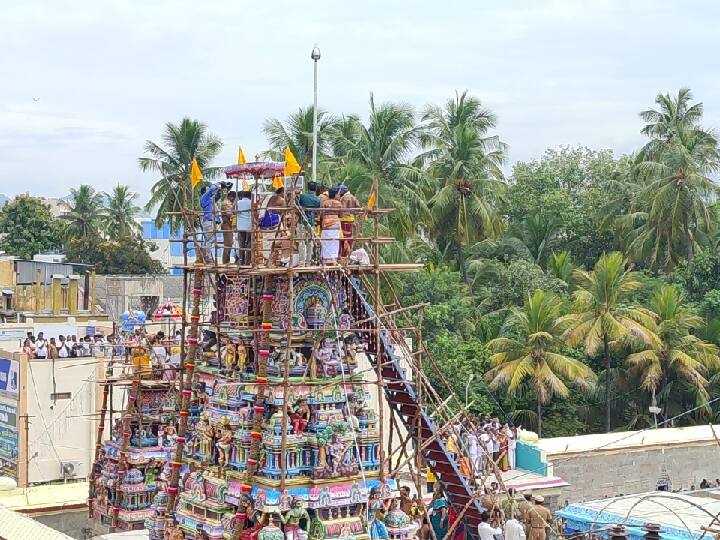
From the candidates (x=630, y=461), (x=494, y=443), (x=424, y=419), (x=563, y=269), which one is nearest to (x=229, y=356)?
(x=424, y=419)

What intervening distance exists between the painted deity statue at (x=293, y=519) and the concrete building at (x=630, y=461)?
1301cm

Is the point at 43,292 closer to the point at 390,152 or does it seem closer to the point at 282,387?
the point at 390,152

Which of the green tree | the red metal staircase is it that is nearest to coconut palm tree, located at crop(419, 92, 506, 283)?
the red metal staircase

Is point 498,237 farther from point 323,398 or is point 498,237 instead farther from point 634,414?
point 323,398

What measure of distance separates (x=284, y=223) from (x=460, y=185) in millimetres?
27047

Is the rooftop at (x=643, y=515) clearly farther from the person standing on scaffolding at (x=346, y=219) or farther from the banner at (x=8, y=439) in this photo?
the banner at (x=8, y=439)

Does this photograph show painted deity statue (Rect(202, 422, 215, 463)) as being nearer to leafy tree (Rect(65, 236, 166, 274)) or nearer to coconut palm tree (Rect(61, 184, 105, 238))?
leafy tree (Rect(65, 236, 166, 274))

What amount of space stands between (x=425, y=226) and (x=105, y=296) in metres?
13.9

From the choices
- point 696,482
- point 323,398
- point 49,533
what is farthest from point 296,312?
point 696,482

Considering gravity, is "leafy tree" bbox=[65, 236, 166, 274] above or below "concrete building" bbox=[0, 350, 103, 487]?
above

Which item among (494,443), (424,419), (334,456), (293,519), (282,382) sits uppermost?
(282,382)

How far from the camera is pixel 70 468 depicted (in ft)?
99.3

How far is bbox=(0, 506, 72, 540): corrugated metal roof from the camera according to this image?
19281mm

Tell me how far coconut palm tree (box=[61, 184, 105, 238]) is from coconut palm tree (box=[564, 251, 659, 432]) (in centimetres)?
4024
